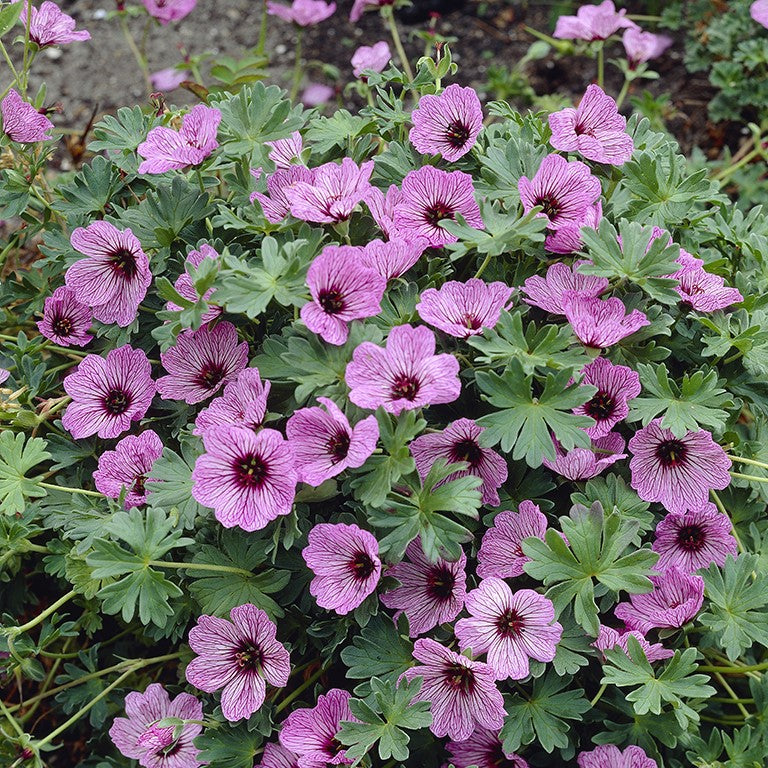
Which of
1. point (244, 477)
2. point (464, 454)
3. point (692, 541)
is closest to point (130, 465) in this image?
point (244, 477)

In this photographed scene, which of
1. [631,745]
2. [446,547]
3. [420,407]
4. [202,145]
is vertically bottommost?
[631,745]

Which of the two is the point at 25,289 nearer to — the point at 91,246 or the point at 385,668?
the point at 91,246

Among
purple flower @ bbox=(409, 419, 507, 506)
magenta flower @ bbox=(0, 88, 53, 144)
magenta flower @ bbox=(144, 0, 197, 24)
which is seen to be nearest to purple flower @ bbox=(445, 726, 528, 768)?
purple flower @ bbox=(409, 419, 507, 506)

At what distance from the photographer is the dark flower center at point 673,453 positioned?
1.27m

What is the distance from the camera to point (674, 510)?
49.7 inches

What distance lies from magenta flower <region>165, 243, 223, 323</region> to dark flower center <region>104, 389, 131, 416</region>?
0.17 m

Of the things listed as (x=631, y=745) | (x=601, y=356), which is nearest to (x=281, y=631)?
(x=631, y=745)

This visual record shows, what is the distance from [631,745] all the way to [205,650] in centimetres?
61

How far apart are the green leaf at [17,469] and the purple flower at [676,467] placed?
0.86m

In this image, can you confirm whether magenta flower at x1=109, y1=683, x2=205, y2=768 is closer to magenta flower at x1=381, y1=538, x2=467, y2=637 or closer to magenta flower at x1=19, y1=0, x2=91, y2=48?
magenta flower at x1=381, y1=538, x2=467, y2=637

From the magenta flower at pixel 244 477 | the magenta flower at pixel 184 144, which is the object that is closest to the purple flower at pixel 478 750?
the magenta flower at pixel 244 477

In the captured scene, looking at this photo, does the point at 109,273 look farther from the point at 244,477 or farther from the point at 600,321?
the point at 600,321

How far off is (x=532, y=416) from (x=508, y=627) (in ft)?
0.91

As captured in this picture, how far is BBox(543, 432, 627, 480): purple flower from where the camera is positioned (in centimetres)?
124
